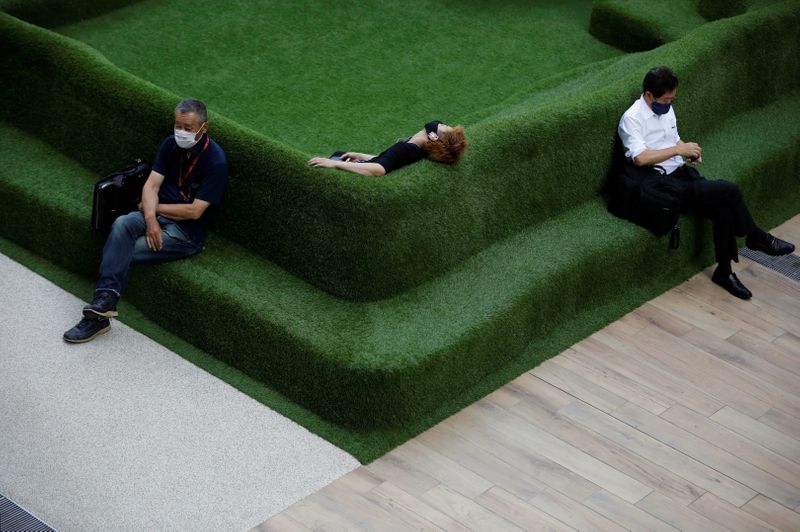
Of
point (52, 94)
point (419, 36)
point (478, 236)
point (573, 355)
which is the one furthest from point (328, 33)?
point (573, 355)

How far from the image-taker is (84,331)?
562 centimetres

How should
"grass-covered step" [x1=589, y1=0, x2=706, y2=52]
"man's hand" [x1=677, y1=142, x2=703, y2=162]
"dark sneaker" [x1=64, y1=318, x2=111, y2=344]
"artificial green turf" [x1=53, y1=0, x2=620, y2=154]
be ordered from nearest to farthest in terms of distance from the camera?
1. "dark sneaker" [x1=64, y1=318, x2=111, y2=344]
2. "man's hand" [x1=677, y1=142, x2=703, y2=162]
3. "artificial green turf" [x1=53, y1=0, x2=620, y2=154]
4. "grass-covered step" [x1=589, y1=0, x2=706, y2=52]

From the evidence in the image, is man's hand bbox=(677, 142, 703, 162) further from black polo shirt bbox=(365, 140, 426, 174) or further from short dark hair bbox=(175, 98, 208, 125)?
short dark hair bbox=(175, 98, 208, 125)

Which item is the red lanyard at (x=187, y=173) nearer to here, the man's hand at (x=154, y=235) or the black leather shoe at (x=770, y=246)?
the man's hand at (x=154, y=235)

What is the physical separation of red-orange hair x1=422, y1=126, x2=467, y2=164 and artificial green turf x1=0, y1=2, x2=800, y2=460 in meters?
0.09

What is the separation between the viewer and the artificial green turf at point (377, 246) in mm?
5320

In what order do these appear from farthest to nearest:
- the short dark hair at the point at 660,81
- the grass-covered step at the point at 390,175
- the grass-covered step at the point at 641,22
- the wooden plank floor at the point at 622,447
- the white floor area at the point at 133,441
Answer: the grass-covered step at the point at 641,22
the short dark hair at the point at 660,81
the grass-covered step at the point at 390,175
the wooden plank floor at the point at 622,447
the white floor area at the point at 133,441

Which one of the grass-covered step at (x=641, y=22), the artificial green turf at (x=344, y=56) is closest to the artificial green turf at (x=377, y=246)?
the artificial green turf at (x=344, y=56)

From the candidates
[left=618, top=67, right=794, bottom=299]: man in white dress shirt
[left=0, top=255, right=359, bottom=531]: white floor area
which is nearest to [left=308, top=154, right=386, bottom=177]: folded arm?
[left=0, top=255, right=359, bottom=531]: white floor area

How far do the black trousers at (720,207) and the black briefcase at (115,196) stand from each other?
9.41 ft

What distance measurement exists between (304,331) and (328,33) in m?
3.78

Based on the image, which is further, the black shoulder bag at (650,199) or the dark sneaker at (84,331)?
the black shoulder bag at (650,199)

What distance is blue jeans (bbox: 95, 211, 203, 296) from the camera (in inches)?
219

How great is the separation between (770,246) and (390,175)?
2372 mm
